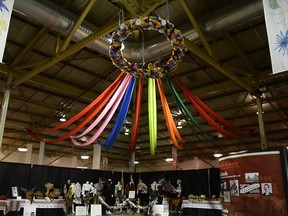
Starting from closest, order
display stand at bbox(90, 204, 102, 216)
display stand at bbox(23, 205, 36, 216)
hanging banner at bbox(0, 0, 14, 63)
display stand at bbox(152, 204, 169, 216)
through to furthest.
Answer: hanging banner at bbox(0, 0, 14, 63) < display stand at bbox(23, 205, 36, 216) < display stand at bbox(152, 204, 169, 216) < display stand at bbox(90, 204, 102, 216)

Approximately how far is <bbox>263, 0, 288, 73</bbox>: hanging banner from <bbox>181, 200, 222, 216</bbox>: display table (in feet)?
16.6

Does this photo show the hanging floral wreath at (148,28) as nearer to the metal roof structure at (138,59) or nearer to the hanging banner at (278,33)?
the metal roof structure at (138,59)

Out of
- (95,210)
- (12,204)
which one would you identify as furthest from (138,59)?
(12,204)

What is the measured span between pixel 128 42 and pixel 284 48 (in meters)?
4.70

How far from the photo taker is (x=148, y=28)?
A: 4652mm

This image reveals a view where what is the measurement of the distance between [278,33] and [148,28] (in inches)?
77.9

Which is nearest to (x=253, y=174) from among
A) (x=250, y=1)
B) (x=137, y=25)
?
(x=137, y=25)

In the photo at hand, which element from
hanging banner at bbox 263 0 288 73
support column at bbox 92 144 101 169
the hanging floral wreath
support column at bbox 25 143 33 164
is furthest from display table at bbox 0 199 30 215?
support column at bbox 25 143 33 164

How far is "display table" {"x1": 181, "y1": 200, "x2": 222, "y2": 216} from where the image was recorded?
7.73 metres

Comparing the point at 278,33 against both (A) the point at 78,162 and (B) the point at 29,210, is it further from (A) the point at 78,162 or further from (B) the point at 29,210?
(A) the point at 78,162

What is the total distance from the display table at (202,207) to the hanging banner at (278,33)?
16.6 feet

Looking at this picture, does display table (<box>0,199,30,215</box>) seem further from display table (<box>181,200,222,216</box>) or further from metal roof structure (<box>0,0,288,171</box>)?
display table (<box>181,200,222,216</box>)

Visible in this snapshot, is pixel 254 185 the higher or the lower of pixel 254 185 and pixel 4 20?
the lower

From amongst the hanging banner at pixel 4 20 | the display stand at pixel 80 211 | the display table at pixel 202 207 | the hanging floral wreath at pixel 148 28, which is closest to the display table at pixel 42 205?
the display stand at pixel 80 211
